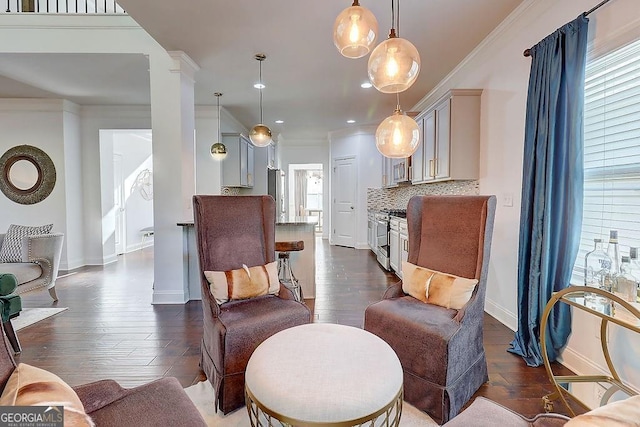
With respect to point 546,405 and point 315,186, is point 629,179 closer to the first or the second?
point 546,405

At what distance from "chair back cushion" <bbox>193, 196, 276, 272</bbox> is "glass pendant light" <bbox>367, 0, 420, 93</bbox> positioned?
1237mm

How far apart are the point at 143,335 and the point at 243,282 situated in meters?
1.34

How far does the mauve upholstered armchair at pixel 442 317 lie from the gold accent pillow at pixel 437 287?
45 mm

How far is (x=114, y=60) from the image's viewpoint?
3832 millimetres

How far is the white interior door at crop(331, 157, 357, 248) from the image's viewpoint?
306 inches

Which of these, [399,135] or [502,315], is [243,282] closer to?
[399,135]

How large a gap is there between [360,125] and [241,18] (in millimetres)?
4873

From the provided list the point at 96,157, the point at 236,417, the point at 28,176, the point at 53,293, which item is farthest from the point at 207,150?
the point at 236,417

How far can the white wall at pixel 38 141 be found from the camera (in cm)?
532

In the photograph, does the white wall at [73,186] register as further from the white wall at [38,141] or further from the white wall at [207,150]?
the white wall at [207,150]

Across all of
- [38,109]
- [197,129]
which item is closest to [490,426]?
[197,129]

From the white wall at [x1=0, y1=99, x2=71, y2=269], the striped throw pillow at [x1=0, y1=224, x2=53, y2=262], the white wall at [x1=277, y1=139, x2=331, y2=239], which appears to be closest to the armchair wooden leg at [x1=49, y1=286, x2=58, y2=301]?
the striped throw pillow at [x1=0, y1=224, x2=53, y2=262]

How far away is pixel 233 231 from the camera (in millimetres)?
2365

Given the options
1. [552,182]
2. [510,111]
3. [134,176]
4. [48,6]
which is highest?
[48,6]
